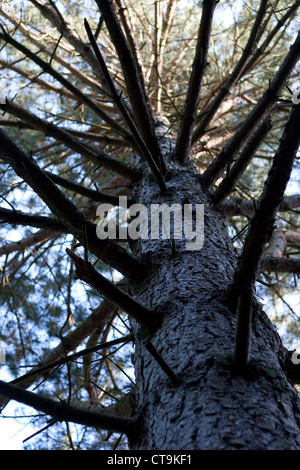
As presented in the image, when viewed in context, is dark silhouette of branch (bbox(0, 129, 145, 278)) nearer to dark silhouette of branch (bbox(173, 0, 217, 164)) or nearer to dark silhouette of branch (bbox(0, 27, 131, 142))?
dark silhouette of branch (bbox(0, 27, 131, 142))

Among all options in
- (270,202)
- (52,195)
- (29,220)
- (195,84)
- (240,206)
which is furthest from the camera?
(240,206)

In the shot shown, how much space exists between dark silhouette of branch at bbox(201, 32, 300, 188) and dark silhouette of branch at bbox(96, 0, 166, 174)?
0.82 feet

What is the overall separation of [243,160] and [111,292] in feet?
3.00

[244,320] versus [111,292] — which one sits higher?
[111,292]

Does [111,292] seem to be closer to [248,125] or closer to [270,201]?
[270,201]

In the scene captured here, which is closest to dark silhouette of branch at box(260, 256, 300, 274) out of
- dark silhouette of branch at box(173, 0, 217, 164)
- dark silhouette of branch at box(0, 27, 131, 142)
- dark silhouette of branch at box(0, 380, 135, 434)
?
dark silhouette of branch at box(173, 0, 217, 164)

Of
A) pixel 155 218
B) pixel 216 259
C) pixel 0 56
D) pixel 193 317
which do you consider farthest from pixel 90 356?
pixel 0 56

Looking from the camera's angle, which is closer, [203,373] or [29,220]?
[203,373]

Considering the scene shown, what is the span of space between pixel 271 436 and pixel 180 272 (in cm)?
69

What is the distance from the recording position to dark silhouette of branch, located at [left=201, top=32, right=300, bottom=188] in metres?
1.79

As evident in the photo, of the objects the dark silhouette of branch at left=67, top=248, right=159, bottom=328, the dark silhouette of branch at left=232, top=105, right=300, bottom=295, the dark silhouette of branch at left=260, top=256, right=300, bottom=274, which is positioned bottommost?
the dark silhouette of branch at left=67, top=248, right=159, bottom=328

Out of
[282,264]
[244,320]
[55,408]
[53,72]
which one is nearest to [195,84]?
[53,72]

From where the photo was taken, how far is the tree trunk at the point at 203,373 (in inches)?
34.9

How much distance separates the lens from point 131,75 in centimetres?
198
